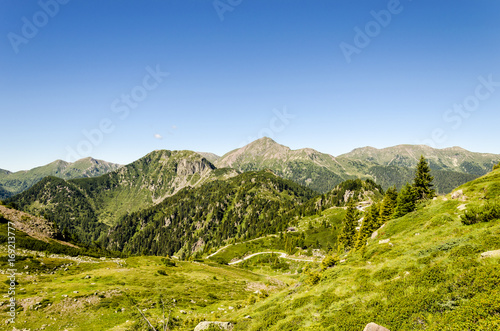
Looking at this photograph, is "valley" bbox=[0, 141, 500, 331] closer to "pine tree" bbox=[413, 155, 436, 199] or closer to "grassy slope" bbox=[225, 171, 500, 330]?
"grassy slope" bbox=[225, 171, 500, 330]

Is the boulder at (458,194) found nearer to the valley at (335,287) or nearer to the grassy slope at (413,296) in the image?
the valley at (335,287)

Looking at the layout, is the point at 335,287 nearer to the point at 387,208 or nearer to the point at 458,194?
the point at 458,194

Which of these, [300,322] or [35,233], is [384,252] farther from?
[35,233]

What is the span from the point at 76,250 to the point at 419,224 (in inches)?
4030

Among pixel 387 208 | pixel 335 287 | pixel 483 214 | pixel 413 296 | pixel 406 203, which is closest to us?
pixel 413 296

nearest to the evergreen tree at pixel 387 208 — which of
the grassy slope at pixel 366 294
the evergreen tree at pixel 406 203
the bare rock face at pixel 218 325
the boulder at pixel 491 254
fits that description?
the evergreen tree at pixel 406 203

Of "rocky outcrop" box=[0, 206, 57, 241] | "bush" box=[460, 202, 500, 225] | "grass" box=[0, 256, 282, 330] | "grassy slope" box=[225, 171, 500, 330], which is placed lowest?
"grass" box=[0, 256, 282, 330]

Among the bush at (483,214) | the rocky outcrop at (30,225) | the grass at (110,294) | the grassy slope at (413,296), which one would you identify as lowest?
the grass at (110,294)

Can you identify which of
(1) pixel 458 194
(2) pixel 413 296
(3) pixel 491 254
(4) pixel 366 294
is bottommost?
(4) pixel 366 294

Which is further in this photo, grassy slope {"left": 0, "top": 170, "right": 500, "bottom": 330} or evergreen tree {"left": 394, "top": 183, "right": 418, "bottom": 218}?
evergreen tree {"left": 394, "top": 183, "right": 418, "bottom": 218}

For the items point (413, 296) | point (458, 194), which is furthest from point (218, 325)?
point (458, 194)

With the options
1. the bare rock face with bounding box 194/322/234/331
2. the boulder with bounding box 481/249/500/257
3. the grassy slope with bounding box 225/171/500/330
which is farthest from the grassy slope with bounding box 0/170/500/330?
the bare rock face with bounding box 194/322/234/331

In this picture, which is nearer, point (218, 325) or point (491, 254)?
point (491, 254)

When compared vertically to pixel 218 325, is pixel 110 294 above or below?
below
